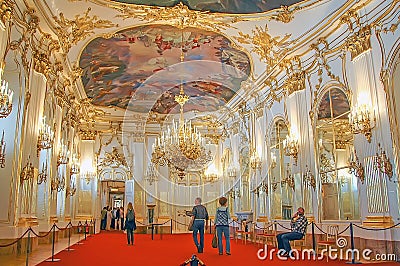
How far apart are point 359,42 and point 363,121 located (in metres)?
1.92

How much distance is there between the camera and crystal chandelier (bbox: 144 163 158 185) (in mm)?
20766

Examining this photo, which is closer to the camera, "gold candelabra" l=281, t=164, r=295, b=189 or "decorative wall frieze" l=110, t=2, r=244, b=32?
"decorative wall frieze" l=110, t=2, r=244, b=32

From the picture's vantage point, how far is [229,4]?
10336 mm

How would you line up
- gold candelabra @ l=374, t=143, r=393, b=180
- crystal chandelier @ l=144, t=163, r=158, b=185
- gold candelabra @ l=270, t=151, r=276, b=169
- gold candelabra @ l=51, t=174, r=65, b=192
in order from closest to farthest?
gold candelabra @ l=374, t=143, r=393, b=180
gold candelabra @ l=51, t=174, r=65, b=192
gold candelabra @ l=270, t=151, r=276, b=169
crystal chandelier @ l=144, t=163, r=158, b=185

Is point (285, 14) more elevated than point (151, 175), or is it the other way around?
point (285, 14)

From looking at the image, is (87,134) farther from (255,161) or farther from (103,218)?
(255,161)

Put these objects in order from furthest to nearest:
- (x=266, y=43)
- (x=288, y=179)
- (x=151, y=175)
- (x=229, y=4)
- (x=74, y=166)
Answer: (x=151, y=175) → (x=74, y=166) → (x=288, y=179) → (x=266, y=43) → (x=229, y=4)

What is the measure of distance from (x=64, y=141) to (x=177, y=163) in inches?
220

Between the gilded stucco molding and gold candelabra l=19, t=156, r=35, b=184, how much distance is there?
3.68m

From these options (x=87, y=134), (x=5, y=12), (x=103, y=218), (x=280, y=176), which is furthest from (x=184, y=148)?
(x=103, y=218)

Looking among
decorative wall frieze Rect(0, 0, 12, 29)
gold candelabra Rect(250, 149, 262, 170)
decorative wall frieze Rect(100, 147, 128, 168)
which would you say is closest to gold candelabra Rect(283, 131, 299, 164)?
gold candelabra Rect(250, 149, 262, 170)

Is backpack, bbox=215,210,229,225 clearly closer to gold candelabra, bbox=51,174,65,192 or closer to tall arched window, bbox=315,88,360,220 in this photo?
tall arched window, bbox=315,88,360,220

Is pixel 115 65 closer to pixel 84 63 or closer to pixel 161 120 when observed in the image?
pixel 84 63

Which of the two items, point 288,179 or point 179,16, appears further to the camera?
point 288,179
